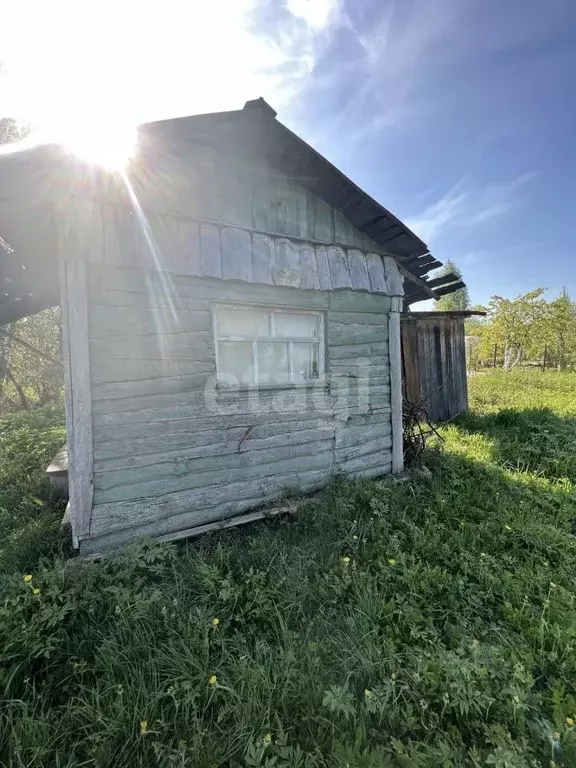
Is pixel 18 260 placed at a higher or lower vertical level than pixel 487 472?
higher

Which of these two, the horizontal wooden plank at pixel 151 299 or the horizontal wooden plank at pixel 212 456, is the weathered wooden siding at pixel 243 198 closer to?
the horizontal wooden plank at pixel 151 299

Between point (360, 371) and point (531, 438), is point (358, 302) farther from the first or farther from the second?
point (531, 438)

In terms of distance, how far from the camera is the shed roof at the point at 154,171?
2756 millimetres

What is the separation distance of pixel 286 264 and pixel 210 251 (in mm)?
932

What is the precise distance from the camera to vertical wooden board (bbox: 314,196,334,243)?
4.38 m

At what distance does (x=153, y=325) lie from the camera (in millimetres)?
3402

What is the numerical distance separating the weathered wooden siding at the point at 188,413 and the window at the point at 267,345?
5.2 inches

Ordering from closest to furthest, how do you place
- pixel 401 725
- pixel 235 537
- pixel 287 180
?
pixel 401 725 → pixel 235 537 → pixel 287 180

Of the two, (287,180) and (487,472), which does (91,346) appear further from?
(487,472)

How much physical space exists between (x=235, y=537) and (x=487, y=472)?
153 inches

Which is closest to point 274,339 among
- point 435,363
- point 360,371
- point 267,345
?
point 267,345

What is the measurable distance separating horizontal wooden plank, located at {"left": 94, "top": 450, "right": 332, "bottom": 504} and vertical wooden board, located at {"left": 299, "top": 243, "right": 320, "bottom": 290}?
203cm

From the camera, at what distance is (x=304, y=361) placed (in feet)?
14.4

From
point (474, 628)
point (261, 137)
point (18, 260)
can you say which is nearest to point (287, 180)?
point (261, 137)
